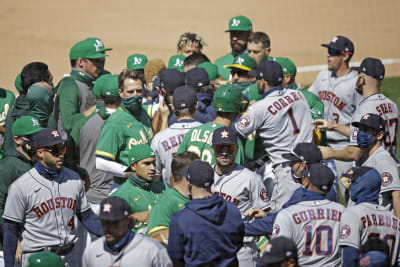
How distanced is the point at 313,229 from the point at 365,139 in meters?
1.65

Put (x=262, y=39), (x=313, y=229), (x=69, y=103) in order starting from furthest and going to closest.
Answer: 1. (x=262, y=39)
2. (x=69, y=103)
3. (x=313, y=229)

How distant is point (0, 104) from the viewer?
27.9ft

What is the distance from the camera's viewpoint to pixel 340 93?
887 cm

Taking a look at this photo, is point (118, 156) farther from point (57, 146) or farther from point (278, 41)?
point (278, 41)

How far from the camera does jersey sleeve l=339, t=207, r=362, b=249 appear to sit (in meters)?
5.45

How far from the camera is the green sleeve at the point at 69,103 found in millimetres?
7824

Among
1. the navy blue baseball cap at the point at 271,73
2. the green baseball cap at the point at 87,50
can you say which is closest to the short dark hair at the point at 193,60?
the green baseball cap at the point at 87,50

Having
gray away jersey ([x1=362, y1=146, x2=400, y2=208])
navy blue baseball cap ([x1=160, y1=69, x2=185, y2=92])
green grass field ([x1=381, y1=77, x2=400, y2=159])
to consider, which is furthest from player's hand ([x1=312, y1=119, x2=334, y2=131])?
green grass field ([x1=381, y1=77, x2=400, y2=159])

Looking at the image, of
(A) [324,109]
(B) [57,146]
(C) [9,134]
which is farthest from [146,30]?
(B) [57,146]

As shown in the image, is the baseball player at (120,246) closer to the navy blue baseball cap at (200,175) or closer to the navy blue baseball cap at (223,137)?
the navy blue baseball cap at (200,175)

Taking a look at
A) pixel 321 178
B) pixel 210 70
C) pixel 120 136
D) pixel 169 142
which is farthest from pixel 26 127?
pixel 210 70

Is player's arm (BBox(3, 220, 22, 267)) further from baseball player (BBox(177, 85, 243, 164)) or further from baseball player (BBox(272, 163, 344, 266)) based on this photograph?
baseball player (BBox(272, 163, 344, 266))

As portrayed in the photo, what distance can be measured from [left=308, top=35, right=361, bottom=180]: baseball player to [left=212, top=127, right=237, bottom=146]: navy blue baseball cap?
2.74 m

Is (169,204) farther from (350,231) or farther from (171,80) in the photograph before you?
(171,80)
